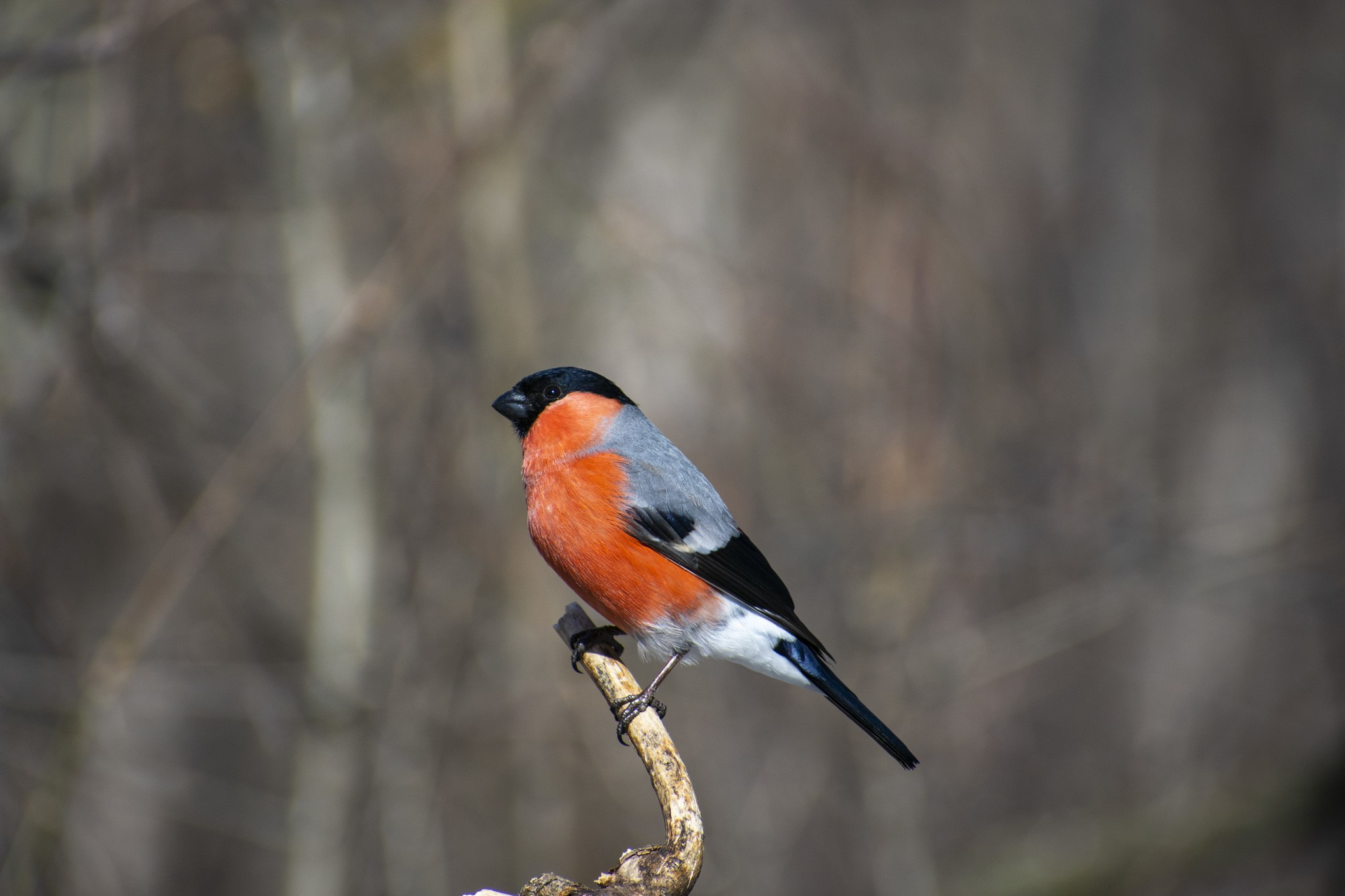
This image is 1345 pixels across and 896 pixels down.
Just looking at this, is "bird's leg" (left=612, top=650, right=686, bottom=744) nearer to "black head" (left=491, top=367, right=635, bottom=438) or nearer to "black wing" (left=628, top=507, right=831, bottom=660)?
"black wing" (left=628, top=507, right=831, bottom=660)

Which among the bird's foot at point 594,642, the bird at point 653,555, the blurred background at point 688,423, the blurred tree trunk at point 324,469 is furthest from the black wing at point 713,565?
the blurred tree trunk at point 324,469

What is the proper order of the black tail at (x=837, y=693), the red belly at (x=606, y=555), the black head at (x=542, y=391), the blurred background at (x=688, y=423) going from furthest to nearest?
1. the blurred background at (x=688, y=423)
2. the black head at (x=542, y=391)
3. the red belly at (x=606, y=555)
4. the black tail at (x=837, y=693)

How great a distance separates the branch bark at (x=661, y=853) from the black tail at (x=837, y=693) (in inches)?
A: 23.7

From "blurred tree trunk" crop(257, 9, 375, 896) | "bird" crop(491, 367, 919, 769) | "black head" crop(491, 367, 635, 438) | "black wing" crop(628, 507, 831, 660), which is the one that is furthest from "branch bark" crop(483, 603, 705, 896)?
"blurred tree trunk" crop(257, 9, 375, 896)

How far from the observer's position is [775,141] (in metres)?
6.59

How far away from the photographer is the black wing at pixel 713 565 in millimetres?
2750

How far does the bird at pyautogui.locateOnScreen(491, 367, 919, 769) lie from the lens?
8.88 ft

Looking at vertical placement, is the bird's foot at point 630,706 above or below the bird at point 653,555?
below

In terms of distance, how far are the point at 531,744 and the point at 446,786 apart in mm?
651

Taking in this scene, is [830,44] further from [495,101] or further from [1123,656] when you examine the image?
[1123,656]

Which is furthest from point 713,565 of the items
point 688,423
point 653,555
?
point 688,423

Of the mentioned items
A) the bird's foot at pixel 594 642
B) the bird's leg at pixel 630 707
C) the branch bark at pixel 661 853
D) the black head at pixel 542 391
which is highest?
Answer: the black head at pixel 542 391

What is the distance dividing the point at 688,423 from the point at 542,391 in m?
3.02

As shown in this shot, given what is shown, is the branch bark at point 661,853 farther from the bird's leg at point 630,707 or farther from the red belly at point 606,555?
the red belly at point 606,555
